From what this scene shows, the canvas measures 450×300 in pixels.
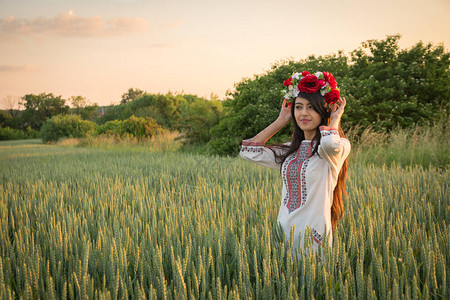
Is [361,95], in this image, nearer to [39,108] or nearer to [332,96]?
[332,96]

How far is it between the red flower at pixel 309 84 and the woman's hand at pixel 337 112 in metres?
0.18

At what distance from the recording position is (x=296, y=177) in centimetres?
195

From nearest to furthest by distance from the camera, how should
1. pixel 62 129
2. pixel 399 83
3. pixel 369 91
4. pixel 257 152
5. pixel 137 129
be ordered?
1. pixel 257 152
2. pixel 369 91
3. pixel 399 83
4. pixel 137 129
5. pixel 62 129

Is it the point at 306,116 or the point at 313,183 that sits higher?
the point at 306,116

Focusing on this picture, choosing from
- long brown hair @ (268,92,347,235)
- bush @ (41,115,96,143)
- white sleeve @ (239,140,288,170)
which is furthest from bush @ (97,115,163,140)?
long brown hair @ (268,92,347,235)

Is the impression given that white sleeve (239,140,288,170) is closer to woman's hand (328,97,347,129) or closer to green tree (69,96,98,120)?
woman's hand (328,97,347,129)

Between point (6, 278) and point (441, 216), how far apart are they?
3.30 m

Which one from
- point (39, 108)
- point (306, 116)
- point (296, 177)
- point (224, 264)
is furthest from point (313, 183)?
point (39, 108)

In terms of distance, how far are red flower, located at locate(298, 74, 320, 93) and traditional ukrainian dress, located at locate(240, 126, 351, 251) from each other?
0.25 m

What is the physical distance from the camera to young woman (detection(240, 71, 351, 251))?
1.82m

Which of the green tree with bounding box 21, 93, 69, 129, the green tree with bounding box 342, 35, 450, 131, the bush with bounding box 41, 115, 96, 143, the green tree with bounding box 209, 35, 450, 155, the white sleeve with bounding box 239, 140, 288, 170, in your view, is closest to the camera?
the white sleeve with bounding box 239, 140, 288, 170

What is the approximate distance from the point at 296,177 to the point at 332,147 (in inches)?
13.2

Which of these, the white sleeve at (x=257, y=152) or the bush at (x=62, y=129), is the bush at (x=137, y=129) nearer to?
the bush at (x=62, y=129)

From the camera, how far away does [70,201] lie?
3.65 m
